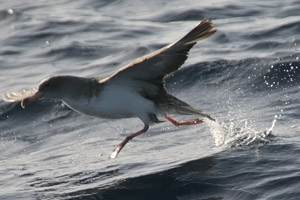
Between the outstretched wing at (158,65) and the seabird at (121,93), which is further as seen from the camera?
the seabird at (121,93)

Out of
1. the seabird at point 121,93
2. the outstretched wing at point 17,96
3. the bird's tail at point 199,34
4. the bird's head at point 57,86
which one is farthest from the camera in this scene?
the outstretched wing at point 17,96

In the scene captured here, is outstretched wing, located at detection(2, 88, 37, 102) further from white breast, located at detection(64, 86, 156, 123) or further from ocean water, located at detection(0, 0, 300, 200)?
ocean water, located at detection(0, 0, 300, 200)

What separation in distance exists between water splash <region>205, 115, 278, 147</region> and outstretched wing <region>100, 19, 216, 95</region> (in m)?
1.15

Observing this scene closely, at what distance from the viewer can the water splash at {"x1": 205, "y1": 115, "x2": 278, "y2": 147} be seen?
945 centimetres

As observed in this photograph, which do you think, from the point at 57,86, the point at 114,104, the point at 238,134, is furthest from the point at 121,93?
the point at 238,134

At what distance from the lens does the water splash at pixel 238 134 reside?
945 centimetres

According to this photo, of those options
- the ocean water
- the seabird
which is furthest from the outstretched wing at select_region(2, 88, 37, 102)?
the ocean water

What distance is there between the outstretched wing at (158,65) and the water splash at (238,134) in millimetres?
1149

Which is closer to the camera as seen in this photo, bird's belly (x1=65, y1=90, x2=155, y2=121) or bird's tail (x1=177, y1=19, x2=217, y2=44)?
bird's tail (x1=177, y1=19, x2=217, y2=44)

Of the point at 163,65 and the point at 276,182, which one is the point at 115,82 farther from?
the point at 276,182

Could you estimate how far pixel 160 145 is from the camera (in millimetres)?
10109

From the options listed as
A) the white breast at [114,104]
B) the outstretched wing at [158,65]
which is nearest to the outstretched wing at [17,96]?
the white breast at [114,104]

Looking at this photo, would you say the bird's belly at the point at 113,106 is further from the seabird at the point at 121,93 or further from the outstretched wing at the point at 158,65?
the outstretched wing at the point at 158,65

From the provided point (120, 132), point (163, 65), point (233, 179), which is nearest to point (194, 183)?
point (233, 179)
